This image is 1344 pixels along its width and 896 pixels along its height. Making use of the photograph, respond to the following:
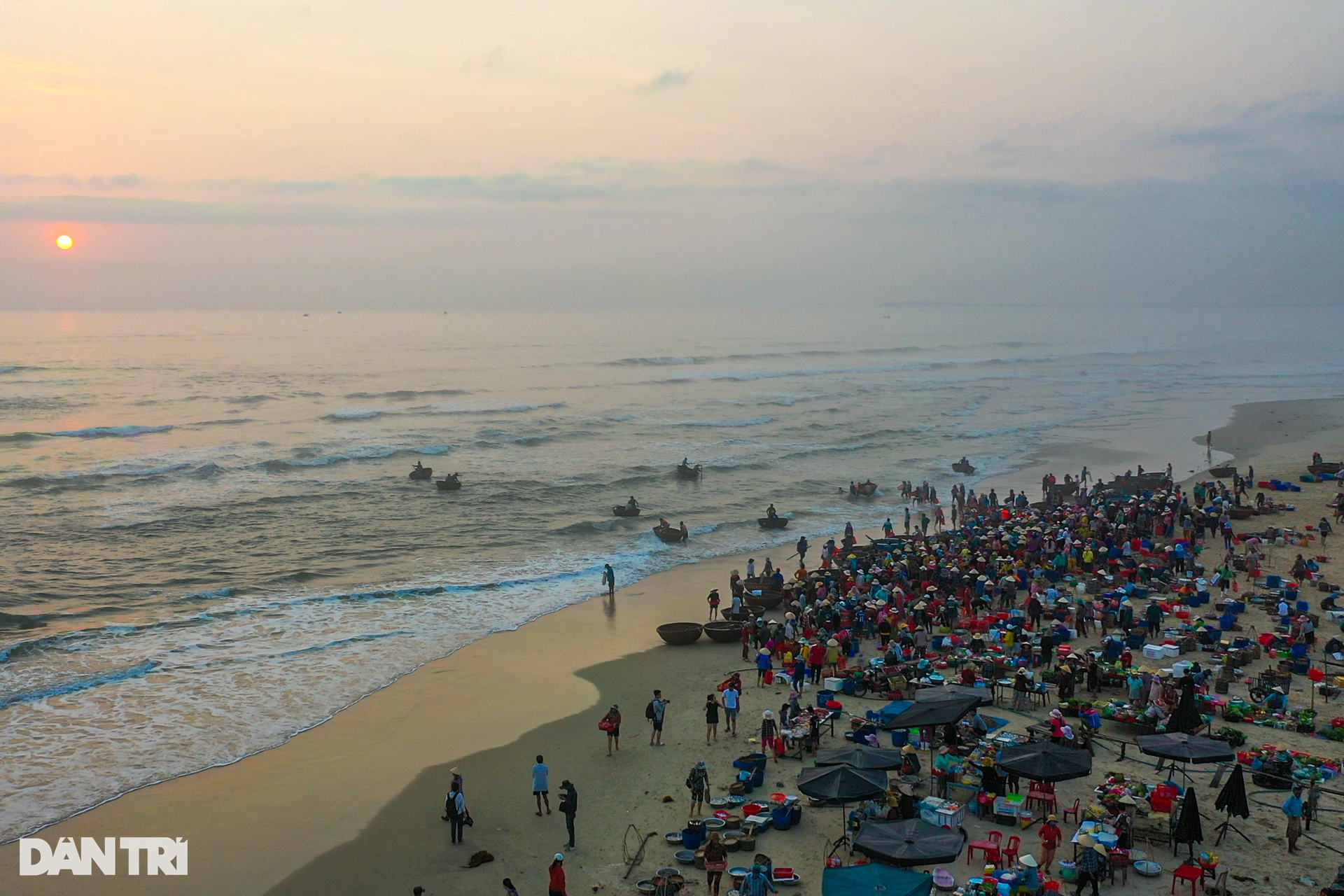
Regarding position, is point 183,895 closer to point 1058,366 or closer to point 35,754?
point 35,754

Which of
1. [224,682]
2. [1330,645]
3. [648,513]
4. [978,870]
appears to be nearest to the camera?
[978,870]

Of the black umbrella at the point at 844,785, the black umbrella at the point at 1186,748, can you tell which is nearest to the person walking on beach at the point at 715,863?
the black umbrella at the point at 844,785

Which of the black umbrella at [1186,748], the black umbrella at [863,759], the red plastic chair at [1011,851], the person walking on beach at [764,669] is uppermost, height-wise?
the black umbrella at [1186,748]

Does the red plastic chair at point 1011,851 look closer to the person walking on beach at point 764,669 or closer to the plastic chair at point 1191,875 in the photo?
the plastic chair at point 1191,875

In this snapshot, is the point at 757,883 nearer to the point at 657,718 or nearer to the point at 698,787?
the point at 698,787

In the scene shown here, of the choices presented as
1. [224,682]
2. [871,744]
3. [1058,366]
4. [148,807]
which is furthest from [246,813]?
[1058,366]

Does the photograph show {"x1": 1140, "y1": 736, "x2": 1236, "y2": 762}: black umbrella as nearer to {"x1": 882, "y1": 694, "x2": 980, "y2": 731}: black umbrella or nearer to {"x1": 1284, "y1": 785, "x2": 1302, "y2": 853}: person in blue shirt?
{"x1": 1284, "y1": 785, "x2": 1302, "y2": 853}: person in blue shirt
